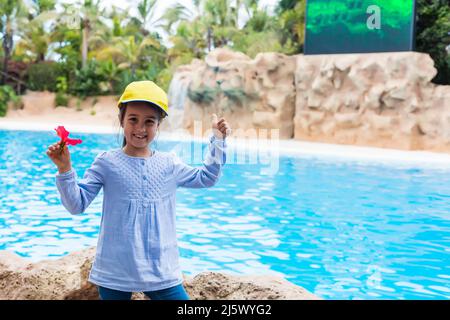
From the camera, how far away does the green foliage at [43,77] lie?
2784cm

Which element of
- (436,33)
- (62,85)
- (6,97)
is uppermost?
(436,33)

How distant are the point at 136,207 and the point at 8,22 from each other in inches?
1117

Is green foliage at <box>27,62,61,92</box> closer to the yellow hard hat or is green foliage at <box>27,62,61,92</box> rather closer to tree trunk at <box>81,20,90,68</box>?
tree trunk at <box>81,20,90,68</box>

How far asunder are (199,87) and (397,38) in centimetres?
630

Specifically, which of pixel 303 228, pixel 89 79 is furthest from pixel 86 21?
pixel 303 228

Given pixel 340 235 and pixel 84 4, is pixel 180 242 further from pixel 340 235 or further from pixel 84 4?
pixel 84 4

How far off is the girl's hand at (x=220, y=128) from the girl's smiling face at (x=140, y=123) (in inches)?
7.7

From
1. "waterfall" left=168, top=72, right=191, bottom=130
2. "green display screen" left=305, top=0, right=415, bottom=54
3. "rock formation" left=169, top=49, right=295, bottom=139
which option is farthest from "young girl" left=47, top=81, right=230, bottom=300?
"waterfall" left=168, top=72, right=191, bottom=130

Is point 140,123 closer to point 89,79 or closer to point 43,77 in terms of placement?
point 89,79

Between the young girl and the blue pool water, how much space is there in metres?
2.25

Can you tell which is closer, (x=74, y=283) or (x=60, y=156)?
(x=60, y=156)

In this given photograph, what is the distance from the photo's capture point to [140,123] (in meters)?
2.01
